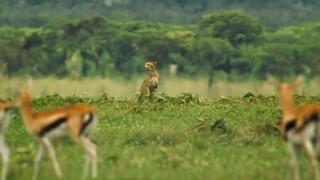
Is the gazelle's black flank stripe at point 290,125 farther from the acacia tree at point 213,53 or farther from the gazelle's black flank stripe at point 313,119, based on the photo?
the acacia tree at point 213,53

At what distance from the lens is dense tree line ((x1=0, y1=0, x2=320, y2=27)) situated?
69.5 meters

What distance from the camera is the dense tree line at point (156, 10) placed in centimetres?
6950

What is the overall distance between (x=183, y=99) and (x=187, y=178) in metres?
8.02

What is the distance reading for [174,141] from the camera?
14.4 m

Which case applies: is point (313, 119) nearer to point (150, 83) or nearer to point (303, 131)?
point (303, 131)

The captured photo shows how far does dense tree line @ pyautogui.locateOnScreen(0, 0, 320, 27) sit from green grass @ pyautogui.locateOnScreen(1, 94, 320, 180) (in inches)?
1899

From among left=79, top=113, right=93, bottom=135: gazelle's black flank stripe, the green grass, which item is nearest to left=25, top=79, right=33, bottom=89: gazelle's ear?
left=79, top=113, right=93, bottom=135: gazelle's black flank stripe

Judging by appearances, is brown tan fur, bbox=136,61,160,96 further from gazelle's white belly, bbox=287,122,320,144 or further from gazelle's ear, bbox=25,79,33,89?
gazelle's white belly, bbox=287,122,320,144

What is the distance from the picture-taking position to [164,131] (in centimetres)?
1476

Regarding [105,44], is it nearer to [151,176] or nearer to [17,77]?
[17,77]

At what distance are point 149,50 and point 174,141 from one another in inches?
1356

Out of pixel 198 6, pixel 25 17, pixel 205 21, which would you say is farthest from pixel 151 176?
pixel 198 6

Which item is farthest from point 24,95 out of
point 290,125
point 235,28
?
point 235,28

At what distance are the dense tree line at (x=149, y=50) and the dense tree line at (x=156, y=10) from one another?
55.8 feet
